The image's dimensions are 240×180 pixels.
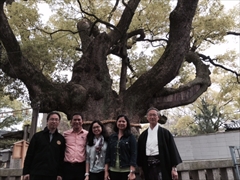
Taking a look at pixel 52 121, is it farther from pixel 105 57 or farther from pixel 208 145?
pixel 208 145

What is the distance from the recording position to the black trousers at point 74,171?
2.78 meters

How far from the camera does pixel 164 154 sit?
8.80 ft

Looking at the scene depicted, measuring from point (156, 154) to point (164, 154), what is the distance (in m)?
0.10

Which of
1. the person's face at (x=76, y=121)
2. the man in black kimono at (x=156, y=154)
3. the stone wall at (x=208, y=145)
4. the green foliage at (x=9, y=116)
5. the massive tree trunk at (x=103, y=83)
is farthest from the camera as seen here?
the green foliage at (x=9, y=116)

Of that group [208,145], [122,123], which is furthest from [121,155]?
[208,145]

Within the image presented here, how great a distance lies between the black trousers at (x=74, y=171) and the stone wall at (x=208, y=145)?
6203 millimetres

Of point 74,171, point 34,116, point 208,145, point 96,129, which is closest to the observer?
point 74,171

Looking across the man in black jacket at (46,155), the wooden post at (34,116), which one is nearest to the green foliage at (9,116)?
the wooden post at (34,116)

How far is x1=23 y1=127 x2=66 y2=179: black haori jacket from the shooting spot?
2705 millimetres

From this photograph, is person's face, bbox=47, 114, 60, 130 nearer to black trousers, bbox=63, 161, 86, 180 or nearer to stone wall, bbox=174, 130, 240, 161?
black trousers, bbox=63, 161, 86, 180

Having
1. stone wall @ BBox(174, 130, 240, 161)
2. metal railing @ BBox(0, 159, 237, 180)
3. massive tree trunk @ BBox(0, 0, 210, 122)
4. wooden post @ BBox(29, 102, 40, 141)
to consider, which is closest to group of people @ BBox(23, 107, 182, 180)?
metal railing @ BBox(0, 159, 237, 180)

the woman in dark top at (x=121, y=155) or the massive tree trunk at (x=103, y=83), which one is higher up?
the massive tree trunk at (x=103, y=83)

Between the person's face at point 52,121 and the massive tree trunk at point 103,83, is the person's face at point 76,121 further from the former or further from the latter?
the massive tree trunk at point 103,83

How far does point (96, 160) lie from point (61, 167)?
467 mm
